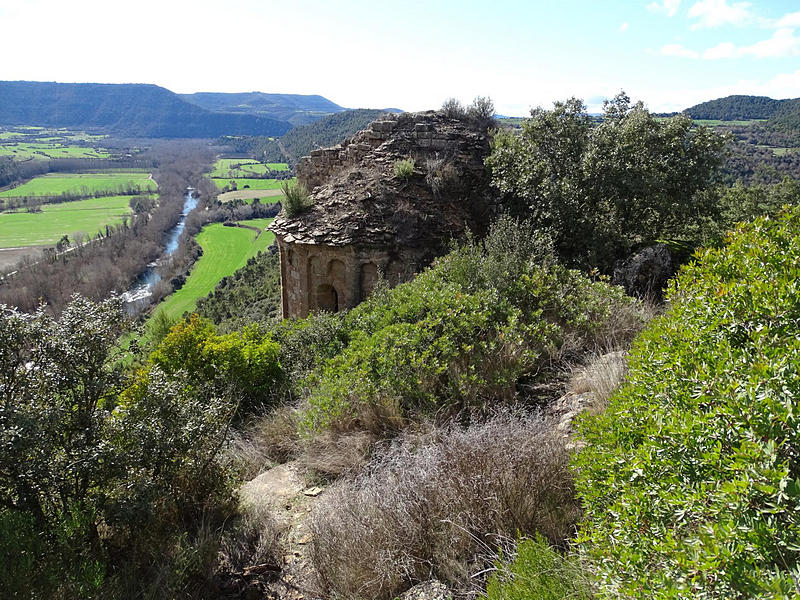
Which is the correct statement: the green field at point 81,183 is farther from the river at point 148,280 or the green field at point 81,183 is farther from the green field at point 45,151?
the river at point 148,280

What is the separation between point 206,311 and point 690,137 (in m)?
30.1

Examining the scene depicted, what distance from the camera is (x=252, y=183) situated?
310 ft

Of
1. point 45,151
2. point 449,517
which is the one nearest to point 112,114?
point 45,151

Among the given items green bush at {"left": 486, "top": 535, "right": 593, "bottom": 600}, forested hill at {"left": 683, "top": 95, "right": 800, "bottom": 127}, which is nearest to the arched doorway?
green bush at {"left": 486, "top": 535, "right": 593, "bottom": 600}

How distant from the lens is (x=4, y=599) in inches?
109

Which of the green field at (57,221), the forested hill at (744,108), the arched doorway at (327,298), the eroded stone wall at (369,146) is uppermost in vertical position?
the forested hill at (744,108)

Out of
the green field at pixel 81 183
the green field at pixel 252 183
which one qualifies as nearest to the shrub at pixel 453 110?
the green field at pixel 252 183

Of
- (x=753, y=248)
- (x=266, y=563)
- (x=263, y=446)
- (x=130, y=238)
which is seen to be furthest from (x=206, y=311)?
(x=130, y=238)

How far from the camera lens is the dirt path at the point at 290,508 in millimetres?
3557

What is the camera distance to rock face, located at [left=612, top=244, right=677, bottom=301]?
28.7 feet

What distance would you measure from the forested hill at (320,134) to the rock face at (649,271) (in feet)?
169

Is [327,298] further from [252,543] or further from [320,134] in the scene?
[320,134]

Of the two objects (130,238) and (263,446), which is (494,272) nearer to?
(263,446)

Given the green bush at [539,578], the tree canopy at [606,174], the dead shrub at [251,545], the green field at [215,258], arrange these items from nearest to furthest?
the green bush at [539,578] < the dead shrub at [251,545] < the tree canopy at [606,174] < the green field at [215,258]
